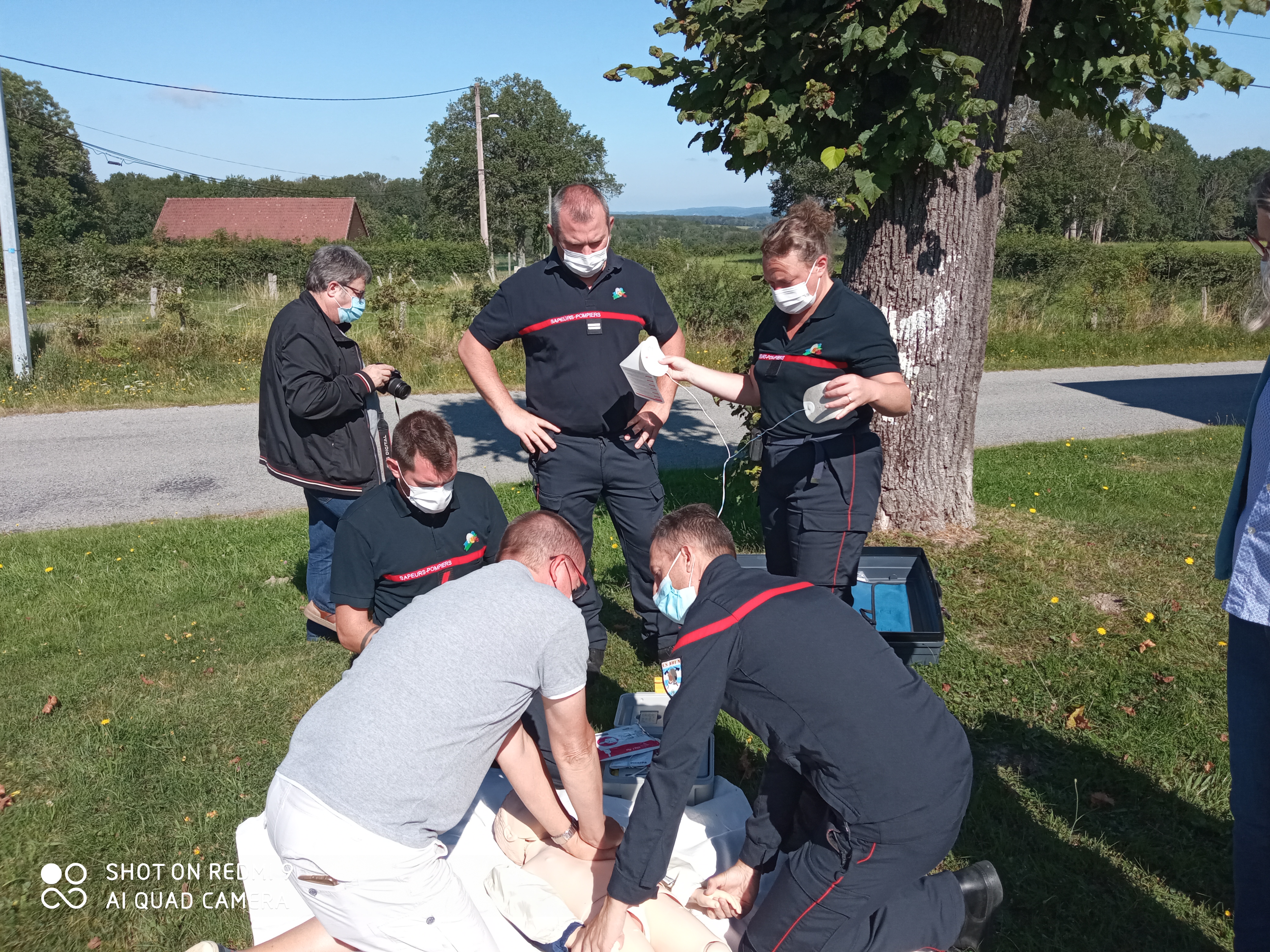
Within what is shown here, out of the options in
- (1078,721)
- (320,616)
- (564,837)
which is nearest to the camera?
(564,837)

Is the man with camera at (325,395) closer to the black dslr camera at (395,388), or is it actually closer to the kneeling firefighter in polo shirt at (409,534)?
the black dslr camera at (395,388)

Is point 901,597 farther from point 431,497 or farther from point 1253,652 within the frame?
point 431,497

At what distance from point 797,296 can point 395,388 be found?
2.24 meters

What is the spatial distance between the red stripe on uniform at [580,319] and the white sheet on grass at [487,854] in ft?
6.51

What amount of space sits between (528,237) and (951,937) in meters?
46.3

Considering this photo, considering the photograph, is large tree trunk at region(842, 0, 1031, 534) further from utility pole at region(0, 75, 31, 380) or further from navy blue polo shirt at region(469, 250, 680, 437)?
utility pole at region(0, 75, 31, 380)

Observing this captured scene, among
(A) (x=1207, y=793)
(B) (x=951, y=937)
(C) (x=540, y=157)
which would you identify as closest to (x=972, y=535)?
(A) (x=1207, y=793)

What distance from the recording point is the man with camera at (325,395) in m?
4.42

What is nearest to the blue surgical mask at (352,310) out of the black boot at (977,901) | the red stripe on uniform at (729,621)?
the red stripe on uniform at (729,621)

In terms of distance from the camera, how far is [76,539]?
6664 millimetres

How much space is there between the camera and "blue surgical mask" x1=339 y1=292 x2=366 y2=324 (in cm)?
454

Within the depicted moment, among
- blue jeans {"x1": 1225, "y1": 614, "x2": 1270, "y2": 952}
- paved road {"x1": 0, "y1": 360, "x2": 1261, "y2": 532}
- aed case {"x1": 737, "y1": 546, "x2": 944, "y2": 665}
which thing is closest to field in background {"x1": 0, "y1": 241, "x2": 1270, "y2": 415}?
paved road {"x1": 0, "y1": 360, "x2": 1261, "y2": 532}

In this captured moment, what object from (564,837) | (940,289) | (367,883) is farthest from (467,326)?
(367,883)

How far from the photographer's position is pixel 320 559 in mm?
4977
